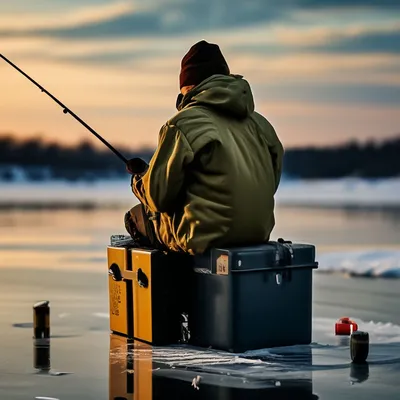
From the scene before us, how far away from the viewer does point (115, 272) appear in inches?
309

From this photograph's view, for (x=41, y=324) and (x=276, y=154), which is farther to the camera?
(x=41, y=324)

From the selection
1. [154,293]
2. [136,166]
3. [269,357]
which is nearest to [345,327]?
[269,357]

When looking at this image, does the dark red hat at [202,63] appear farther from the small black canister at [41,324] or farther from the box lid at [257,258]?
the small black canister at [41,324]

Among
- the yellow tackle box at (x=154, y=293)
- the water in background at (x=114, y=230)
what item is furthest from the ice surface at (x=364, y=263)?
the yellow tackle box at (x=154, y=293)

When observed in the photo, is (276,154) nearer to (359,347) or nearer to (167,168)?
(167,168)

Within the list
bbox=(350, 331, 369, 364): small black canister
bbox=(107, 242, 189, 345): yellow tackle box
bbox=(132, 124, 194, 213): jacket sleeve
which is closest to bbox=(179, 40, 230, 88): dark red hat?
bbox=(132, 124, 194, 213): jacket sleeve

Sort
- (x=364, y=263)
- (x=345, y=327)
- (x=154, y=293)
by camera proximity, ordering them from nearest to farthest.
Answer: (x=154, y=293) < (x=345, y=327) < (x=364, y=263)

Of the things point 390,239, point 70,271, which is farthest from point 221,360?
point 390,239

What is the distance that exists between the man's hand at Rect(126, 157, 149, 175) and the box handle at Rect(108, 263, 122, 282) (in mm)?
655

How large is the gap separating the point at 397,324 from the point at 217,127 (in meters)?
2.16

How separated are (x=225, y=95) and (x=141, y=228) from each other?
3.27ft

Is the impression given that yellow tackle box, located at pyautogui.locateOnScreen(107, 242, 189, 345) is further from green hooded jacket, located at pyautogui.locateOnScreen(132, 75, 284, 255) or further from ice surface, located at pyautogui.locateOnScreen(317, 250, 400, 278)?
ice surface, located at pyautogui.locateOnScreen(317, 250, 400, 278)

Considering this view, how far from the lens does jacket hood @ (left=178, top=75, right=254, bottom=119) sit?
7312mm

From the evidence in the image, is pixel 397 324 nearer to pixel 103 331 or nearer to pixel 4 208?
pixel 103 331
